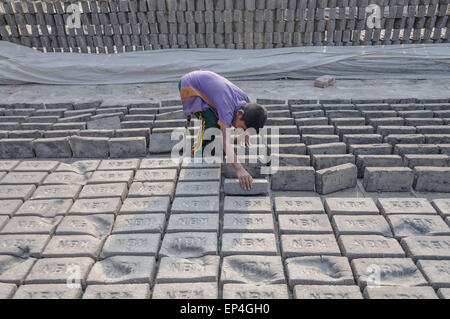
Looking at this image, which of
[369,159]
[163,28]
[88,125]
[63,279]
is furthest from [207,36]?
[63,279]

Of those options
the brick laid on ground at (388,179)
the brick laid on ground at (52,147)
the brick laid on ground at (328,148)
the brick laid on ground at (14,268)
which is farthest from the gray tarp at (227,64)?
the brick laid on ground at (14,268)

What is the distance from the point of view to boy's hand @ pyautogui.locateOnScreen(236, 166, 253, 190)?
3.64 meters

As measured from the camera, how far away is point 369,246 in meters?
3.01

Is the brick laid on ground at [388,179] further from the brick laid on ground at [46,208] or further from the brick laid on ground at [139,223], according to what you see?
the brick laid on ground at [46,208]

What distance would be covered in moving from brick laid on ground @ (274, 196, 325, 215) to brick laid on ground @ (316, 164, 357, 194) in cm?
25

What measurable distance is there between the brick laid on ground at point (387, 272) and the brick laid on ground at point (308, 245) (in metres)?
0.22

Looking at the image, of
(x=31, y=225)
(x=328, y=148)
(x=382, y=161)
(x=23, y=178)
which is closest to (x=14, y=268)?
(x=31, y=225)

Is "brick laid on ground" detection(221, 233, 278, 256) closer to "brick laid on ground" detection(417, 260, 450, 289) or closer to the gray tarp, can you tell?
"brick laid on ground" detection(417, 260, 450, 289)

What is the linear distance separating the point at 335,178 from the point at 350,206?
17.5 inches

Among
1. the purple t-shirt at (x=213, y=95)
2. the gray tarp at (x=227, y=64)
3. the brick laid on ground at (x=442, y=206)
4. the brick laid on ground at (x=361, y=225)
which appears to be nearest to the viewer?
the brick laid on ground at (x=361, y=225)

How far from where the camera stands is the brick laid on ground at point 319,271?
8.84 feet

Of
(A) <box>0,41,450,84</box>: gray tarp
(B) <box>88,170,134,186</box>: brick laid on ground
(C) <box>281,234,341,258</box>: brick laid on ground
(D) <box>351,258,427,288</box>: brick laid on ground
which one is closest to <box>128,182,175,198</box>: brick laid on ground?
(B) <box>88,170,134,186</box>: brick laid on ground

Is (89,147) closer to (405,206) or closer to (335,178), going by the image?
(335,178)
